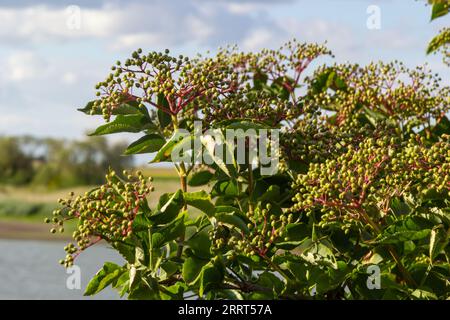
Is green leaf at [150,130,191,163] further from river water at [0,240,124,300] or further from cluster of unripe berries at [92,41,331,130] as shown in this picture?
river water at [0,240,124,300]

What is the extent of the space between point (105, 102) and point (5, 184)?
139 ft

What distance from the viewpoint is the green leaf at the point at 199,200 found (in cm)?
213

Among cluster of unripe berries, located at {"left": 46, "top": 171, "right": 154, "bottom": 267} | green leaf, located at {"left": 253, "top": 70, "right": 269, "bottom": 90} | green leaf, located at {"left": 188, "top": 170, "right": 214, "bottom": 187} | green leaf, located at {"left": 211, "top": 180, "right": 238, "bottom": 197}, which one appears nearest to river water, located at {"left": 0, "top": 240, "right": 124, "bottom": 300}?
green leaf, located at {"left": 253, "top": 70, "right": 269, "bottom": 90}

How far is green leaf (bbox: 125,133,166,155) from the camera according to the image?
2.40m

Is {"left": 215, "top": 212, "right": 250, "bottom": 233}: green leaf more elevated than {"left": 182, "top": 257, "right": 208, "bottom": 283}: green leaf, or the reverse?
{"left": 215, "top": 212, "right": 250, "bottom": 233}: green leaf

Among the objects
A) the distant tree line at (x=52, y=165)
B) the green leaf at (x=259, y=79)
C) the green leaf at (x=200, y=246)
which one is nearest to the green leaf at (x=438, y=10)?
the green leaf at (x=259, y=79)

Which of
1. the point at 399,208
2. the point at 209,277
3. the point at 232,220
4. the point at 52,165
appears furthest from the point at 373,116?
the point at 52,165

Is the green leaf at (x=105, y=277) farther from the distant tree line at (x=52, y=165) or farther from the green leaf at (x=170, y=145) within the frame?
the distant tree line at (x=52, y=165)

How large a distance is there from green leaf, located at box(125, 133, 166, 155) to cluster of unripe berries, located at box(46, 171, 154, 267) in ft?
0.80

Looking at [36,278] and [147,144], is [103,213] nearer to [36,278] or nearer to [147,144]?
[147,144]

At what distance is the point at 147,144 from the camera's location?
94.5 inches
